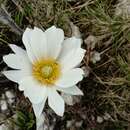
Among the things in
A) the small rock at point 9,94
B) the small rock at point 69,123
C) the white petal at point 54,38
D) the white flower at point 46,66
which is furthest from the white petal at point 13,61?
the small rock at point 69,123

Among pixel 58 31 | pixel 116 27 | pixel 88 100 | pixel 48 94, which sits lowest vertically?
pixel 88 100

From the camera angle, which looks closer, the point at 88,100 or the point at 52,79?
the point at 52,79

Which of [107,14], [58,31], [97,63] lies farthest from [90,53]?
[58,31]

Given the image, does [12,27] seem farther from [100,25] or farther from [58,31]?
[100,25]

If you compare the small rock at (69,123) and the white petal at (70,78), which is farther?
the small rock at (69,123)

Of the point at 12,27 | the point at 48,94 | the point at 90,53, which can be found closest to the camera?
the point at 48,94

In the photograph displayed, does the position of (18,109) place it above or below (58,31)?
Result: below

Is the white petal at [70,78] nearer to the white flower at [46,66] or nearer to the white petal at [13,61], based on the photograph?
the white flower at [46,66]
